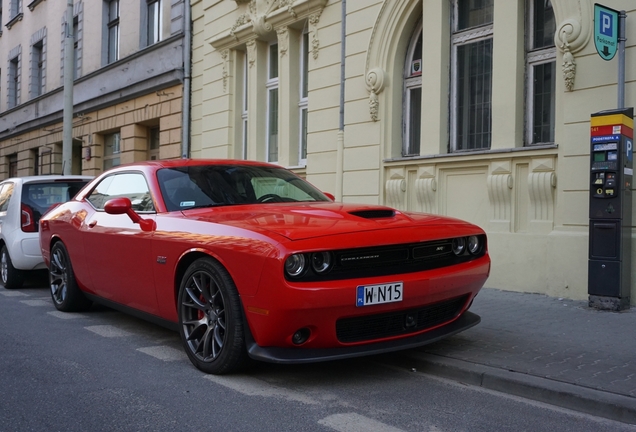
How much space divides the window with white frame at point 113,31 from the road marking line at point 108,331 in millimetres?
15684

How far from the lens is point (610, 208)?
6.73m

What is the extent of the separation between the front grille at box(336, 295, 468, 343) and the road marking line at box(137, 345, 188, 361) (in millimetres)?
1474

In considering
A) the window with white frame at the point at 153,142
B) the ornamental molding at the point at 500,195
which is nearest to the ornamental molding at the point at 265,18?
the window with white frame at the point at 153,142

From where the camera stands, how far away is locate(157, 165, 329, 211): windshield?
17.3 ft

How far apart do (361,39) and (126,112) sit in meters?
10.4

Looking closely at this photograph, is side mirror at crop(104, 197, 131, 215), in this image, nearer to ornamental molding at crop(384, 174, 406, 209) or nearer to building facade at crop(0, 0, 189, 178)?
ornamental molding at crop(384, 174, 406, 209)

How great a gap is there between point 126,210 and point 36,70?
23774 millimetres

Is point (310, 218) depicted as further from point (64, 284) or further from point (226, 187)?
point (64, 284)

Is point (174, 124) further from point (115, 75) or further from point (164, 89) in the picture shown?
Result: point (115, 75)

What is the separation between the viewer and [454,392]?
425cm

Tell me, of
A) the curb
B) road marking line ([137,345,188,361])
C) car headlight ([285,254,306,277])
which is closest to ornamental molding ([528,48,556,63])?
the curb

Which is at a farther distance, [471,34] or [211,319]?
[471,34]

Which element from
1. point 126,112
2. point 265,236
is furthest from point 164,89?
point 265,236

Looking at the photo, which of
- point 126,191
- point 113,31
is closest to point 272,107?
point 126,191
